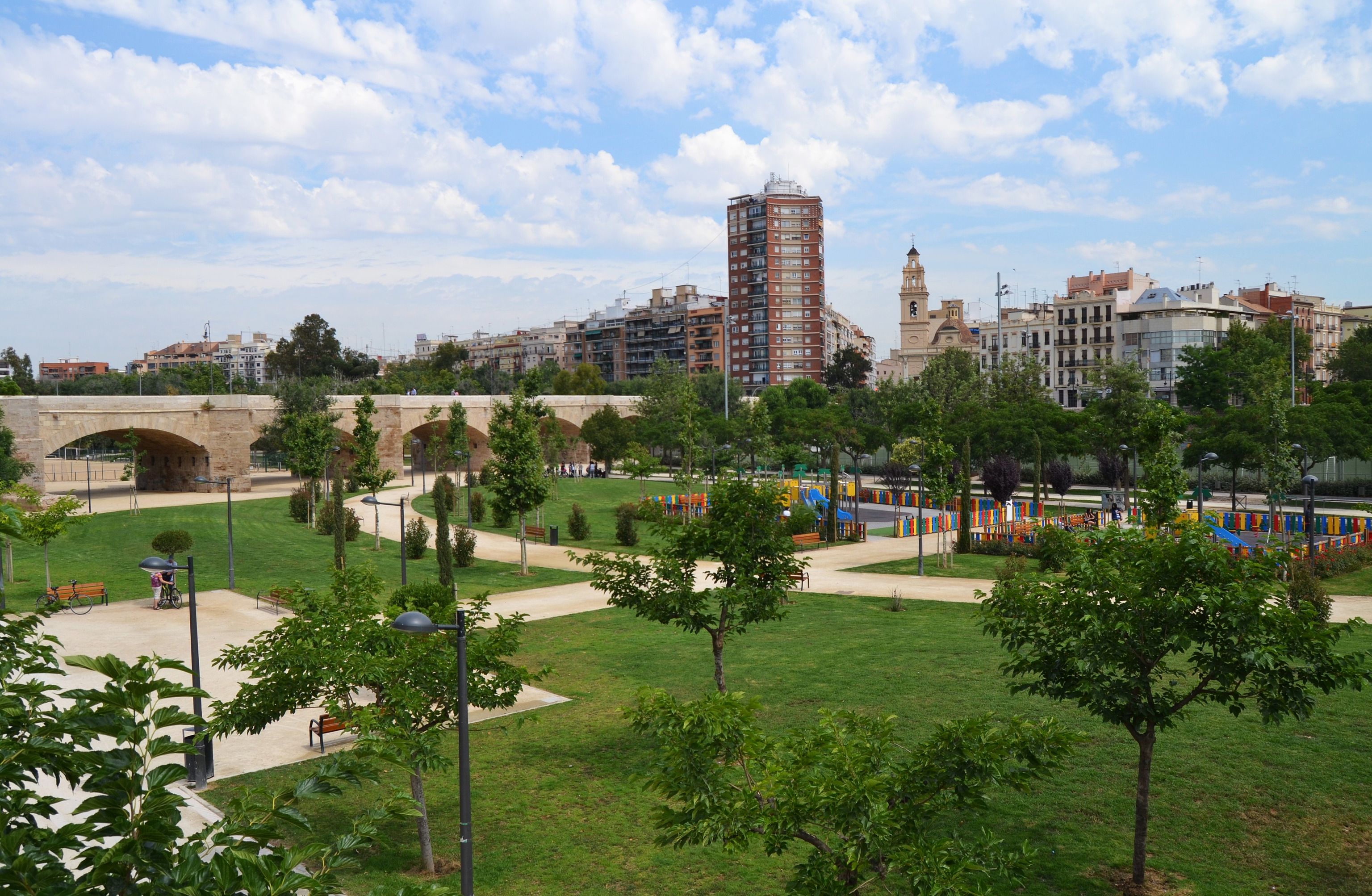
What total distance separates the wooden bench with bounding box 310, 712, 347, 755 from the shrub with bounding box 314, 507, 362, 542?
2205cm

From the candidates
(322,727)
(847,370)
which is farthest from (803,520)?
(847,370)

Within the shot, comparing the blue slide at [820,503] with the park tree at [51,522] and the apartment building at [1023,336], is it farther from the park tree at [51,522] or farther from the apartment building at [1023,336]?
the apartment building at [1023,336]

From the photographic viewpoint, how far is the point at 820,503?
128ft

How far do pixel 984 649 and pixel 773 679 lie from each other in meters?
4.77

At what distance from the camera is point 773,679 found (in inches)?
702

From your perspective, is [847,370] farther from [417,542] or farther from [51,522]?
[51,522]

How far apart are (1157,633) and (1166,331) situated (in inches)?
3519

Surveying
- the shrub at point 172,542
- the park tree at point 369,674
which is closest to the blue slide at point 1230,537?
the park tree at point 369,674

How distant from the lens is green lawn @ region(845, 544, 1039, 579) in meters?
30.1

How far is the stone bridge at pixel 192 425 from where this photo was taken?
48.6m

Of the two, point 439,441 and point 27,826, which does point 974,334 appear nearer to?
point 439,441

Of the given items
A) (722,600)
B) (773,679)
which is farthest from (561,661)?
(722,600)

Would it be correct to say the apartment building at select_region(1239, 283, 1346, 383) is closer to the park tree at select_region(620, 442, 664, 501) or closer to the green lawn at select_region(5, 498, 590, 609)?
the park tree at select_region(620, 442, 664, 501)

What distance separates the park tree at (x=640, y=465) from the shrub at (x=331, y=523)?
13.5 meters
